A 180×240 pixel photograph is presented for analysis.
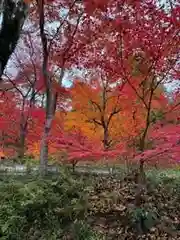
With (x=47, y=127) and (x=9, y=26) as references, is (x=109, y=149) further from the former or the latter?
(x=9, y=26)

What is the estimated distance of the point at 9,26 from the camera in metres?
4.77

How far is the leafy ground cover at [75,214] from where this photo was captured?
7.14 meters

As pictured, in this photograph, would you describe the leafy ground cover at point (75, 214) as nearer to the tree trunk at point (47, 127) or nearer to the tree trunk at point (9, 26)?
the tree trunk at point (47, 127)

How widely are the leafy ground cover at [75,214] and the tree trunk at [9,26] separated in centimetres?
353

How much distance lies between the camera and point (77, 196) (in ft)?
26.7

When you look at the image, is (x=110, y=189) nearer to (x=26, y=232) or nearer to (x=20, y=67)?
Result: (x=26, y=232)

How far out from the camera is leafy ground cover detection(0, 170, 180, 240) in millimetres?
7137

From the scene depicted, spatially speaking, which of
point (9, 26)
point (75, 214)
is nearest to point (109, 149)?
point (75, 214)

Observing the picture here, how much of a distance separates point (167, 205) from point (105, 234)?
213 centimetres

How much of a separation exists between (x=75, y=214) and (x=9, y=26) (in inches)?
170

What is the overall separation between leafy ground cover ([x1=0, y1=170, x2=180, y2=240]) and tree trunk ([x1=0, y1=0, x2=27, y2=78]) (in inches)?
139

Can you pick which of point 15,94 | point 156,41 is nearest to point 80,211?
point 156,41

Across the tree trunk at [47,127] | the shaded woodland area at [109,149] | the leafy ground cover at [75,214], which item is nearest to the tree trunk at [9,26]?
the shaded woodland area at [109,149]

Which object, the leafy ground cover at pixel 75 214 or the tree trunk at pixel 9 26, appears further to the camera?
the leafy ground cover at pixel 75 214
